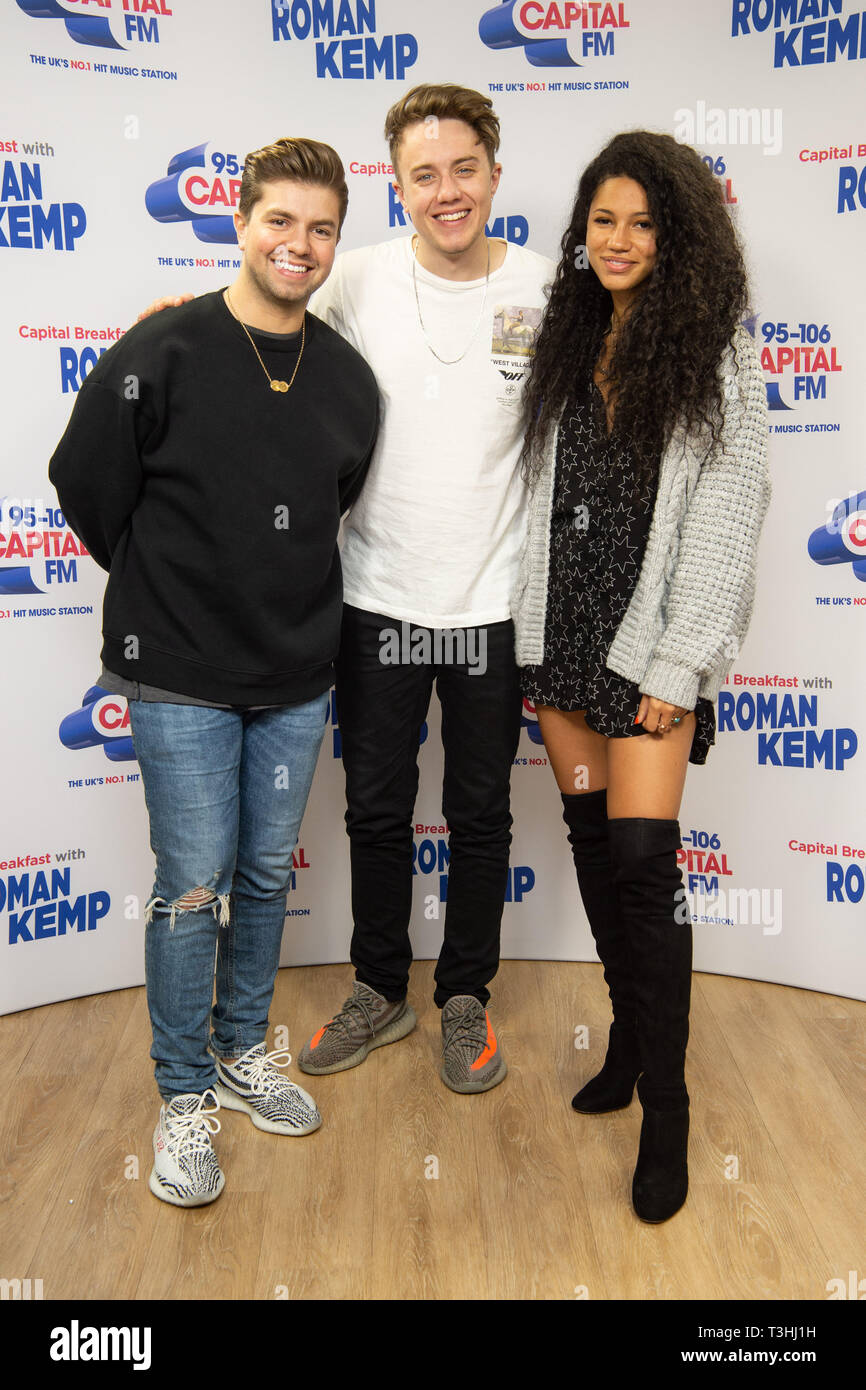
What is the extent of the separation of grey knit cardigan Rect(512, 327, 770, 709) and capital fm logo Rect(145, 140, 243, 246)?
1.23 meters

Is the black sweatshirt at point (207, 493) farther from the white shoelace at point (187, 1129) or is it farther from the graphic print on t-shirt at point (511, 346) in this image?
the white shoelace at point (187, 1129)

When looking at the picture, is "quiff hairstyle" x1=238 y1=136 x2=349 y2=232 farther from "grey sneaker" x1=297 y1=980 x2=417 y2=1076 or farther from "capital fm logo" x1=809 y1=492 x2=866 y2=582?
"grey sneaker" x1=297 y1=980 x2=417 y2=1076

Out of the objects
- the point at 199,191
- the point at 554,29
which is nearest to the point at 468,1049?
the point at 199,191

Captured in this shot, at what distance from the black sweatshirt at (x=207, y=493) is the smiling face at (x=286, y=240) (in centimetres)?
8

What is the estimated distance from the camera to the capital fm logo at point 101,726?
2.52 meters

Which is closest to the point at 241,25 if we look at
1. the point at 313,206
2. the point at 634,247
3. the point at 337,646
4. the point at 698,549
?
the point at 313,206

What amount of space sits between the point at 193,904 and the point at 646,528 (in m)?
0.96

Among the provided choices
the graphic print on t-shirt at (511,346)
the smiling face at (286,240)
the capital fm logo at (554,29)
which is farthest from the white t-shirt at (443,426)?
the capital fm logo at (554,29)

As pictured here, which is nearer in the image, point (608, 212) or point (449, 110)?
point (608, 212)

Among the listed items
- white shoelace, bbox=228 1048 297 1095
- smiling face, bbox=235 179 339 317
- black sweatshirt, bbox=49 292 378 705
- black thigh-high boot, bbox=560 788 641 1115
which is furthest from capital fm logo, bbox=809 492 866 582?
white shoelace, bbox=228 1048 297 1095

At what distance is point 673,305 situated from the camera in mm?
1710

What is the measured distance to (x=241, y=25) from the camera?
2346 millimetres

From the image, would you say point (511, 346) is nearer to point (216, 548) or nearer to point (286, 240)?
point (286, 240)

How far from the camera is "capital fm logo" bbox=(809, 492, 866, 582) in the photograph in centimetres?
244
